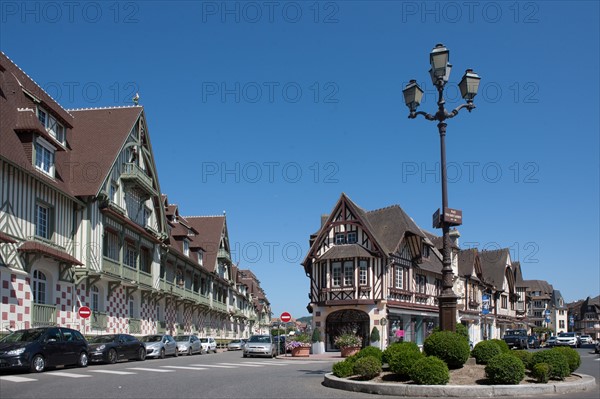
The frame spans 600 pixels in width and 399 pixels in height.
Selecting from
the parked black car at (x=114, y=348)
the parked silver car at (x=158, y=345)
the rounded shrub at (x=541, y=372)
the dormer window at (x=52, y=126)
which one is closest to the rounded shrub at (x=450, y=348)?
the rounded shrub at (x=541, y=372)

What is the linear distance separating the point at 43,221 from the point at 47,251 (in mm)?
2355

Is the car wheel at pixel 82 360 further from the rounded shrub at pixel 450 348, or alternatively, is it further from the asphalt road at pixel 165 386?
the rounded shrub at pixel 450 348

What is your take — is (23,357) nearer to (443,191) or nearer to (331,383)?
(331,383)

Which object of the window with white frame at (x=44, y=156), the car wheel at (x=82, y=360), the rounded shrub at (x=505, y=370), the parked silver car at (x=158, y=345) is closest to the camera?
the rounded shrub at (x=505, y=370)

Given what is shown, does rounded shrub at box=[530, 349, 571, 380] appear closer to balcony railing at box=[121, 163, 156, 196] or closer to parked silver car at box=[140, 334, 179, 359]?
parked silver car at box=[140, 334, 179, 359]

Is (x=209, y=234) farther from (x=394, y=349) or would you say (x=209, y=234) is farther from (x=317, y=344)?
(x=394, y=349)

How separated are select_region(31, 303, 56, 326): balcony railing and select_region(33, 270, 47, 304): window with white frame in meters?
0.34

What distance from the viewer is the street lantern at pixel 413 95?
54.3 ft

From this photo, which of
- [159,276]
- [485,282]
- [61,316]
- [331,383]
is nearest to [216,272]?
[159,276]

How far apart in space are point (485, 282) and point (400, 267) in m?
25.1

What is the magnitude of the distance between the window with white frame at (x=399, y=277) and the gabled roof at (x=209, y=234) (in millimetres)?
19405

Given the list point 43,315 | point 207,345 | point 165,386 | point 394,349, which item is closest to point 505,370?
point 394,349

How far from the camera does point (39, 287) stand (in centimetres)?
2727

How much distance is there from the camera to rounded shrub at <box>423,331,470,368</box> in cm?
1437
